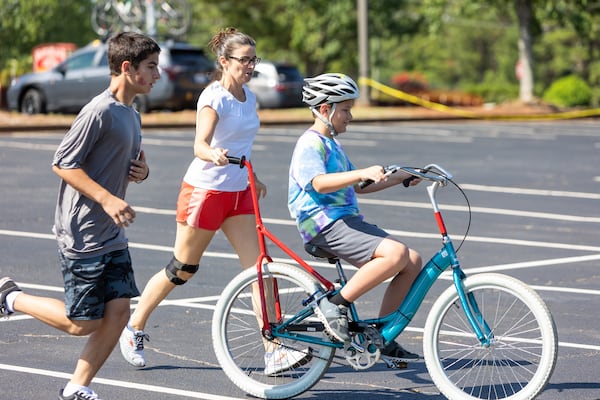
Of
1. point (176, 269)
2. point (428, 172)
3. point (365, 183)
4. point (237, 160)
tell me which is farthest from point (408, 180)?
point (176, 269)

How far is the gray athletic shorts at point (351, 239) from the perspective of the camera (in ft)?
19.1

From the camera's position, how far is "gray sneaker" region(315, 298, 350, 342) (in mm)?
5809

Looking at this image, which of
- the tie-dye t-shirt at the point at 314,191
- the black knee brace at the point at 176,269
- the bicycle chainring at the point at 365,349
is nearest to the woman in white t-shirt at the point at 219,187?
the black knee brace at the point at 176,269

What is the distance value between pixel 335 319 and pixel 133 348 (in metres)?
1.29

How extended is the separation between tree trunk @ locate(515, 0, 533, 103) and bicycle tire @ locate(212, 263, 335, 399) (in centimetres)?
3122

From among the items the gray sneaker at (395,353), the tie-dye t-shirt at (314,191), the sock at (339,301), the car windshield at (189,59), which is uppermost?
the tie-dye t-shirt at (314,191)

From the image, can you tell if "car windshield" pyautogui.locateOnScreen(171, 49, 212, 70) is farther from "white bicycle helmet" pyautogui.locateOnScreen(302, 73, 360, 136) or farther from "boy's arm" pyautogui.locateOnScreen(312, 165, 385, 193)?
"boy's arm" pyautogui.locateOnScreen(312, 165, 385, 193)

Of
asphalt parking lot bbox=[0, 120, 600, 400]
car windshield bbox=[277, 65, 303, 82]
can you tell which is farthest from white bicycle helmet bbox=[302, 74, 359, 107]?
car windshield bbox=[277, 65, 303, 82]

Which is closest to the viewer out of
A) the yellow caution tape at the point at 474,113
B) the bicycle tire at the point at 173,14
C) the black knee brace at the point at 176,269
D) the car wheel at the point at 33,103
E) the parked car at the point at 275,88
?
the black knee brace at the point at 176,269

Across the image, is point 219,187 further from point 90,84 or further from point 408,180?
point 90,84

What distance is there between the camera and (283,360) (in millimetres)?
6121

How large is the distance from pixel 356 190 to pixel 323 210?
1.24 ft

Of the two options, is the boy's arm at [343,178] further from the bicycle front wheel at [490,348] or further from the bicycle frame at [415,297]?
the bicycle front wheel at [490,348]

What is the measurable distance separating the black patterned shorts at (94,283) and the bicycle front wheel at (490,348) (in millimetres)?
1445
